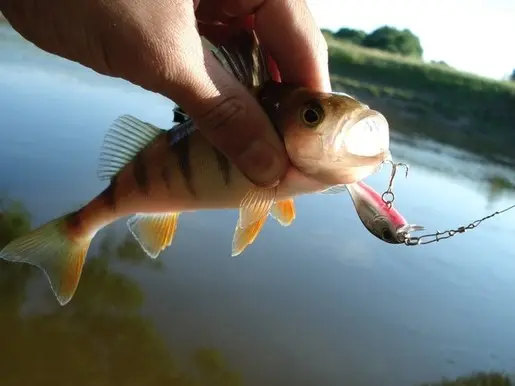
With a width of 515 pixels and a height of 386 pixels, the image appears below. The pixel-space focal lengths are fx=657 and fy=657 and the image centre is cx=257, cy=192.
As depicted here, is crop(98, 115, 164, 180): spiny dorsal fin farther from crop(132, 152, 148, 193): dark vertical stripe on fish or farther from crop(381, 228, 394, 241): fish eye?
crop(381, 228, 394, 241): fish eye

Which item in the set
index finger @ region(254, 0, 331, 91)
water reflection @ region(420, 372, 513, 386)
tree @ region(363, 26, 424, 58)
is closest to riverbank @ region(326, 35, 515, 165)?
water reflection @ region(420, 372, 513, 386)

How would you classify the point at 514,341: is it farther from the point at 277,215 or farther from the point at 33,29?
the point at 33,29

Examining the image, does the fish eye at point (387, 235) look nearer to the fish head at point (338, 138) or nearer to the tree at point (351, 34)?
the fish head at point (338, 138)

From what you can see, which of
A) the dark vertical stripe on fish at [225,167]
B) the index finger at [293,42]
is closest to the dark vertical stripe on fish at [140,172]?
the dark vertical stripe on fish at [225,167]

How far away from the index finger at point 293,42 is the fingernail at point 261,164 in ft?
1.27

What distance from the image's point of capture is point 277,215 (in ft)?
5.23

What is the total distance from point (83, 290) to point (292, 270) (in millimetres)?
1220

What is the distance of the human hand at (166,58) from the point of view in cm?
133

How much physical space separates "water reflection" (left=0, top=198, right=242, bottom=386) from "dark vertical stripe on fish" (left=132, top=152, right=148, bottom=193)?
147cm

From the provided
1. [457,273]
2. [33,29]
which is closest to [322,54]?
[33,29]

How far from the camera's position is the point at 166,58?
1.35 meters

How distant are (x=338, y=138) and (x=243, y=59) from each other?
359 mm

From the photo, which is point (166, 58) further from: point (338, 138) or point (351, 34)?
point (351, 34)

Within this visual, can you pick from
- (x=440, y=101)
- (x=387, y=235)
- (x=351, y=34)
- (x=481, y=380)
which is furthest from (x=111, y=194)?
(x=351, y=34)
